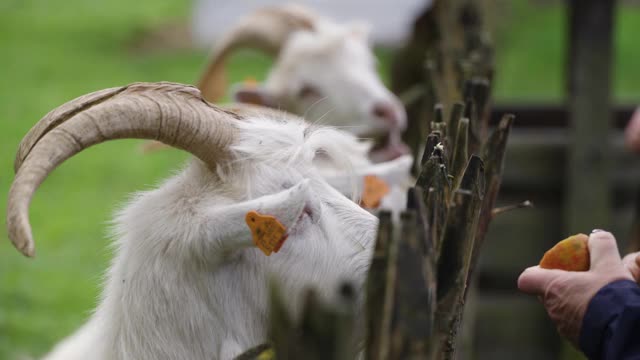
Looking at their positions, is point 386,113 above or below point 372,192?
above

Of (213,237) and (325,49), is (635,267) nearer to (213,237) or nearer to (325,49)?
(213,237)

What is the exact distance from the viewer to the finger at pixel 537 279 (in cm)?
261

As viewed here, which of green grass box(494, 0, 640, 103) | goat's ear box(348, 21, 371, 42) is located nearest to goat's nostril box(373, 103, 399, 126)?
goat's ear box(348, 21, 371, 42)

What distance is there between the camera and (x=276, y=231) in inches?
111

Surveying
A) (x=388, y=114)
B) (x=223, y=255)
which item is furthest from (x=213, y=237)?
(x=388, y=114)

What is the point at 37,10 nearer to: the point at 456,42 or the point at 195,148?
the point at 456,42

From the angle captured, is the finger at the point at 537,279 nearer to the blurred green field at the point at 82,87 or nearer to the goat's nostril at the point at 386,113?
the blurred green field at the point at 82,87

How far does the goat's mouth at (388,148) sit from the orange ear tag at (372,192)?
5.88 ft

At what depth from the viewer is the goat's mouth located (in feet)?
19.4

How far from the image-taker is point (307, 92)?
6551 millimetres

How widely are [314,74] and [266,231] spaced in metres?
3.79

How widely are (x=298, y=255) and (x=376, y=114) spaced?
3342 mm

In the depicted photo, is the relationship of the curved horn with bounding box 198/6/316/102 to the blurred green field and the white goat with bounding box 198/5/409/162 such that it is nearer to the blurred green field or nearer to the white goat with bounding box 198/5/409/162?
the white goat with bounding box 198/5/409/162

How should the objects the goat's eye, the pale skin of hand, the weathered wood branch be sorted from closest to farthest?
the weathered wood branch, the pale skin of hand, the goat's eye
